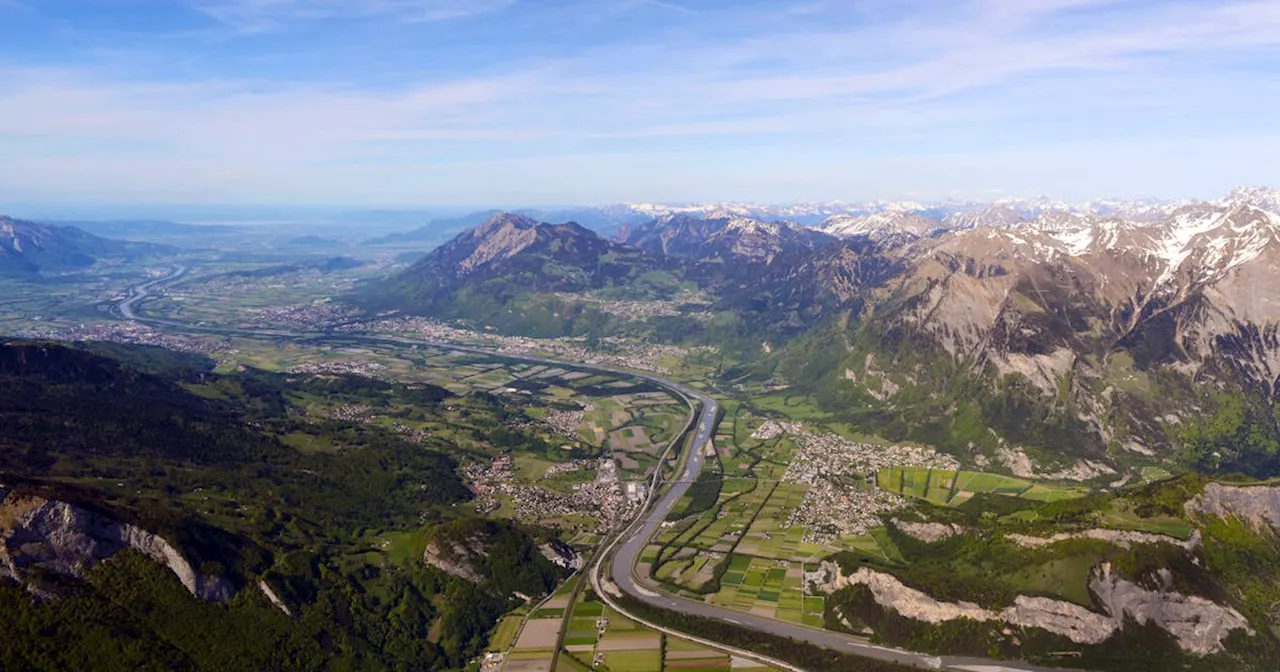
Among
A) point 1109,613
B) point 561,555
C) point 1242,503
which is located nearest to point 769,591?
point 561,555

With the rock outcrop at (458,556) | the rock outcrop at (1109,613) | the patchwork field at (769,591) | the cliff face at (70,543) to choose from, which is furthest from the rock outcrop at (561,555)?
the rock outcrop at (1109,613)

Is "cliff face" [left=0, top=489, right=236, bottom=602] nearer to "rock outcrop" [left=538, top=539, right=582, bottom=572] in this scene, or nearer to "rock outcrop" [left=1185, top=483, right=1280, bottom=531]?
"rock outcrop" [left=538, top=539, right=582, bottom=572]

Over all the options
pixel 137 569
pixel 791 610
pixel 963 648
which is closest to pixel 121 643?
pixel 137 569

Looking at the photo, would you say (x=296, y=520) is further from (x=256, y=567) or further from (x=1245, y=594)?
(x=1245, y=594)

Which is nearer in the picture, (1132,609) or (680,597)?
(1132,609)

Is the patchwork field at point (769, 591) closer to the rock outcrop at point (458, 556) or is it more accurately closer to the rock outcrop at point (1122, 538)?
the rock outcrop at point (1122, 538)

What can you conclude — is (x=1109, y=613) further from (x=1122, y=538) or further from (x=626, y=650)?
(x=626, y=650)

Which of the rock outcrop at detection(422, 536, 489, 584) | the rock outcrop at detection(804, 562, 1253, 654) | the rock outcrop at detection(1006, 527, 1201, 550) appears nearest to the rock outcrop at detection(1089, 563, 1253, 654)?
the rock outcrop at detection(804, 562, 1253, 654)

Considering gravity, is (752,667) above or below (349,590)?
below
